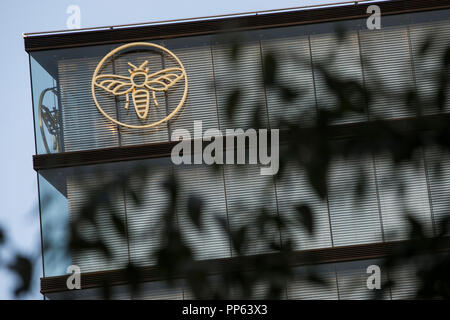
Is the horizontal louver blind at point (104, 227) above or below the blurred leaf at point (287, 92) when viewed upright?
below

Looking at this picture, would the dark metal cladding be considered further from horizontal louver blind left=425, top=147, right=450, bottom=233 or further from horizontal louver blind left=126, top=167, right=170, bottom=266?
horizontal louver blind left=126, top=167, right=170, bottom=266

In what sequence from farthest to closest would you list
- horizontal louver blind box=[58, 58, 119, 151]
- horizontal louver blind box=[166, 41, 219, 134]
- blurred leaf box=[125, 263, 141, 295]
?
1. horizontal louver blind box=[166, 41, 219, 134]
2. horizontal louver blind box=[58, 58, 119, 151]
3. blurred leaf box=[125, 263, 141, 295]

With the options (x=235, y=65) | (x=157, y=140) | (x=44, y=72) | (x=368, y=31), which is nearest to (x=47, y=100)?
(x=44, y=72)

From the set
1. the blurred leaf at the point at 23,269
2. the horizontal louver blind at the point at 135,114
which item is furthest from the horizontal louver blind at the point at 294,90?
the horizontal louver blind at the point at 135,114

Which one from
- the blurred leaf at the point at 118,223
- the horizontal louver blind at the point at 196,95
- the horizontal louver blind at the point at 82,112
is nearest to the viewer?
the blurred leaf at the point at 118,223


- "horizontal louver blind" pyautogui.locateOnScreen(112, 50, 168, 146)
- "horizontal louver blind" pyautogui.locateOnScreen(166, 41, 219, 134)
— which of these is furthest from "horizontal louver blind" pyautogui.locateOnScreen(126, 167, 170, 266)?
"horizontal louver blind" pyautogui.locateOnScreen(112, 50, 168, 146)

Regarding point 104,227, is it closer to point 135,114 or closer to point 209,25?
point 135,114

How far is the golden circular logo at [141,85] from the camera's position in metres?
14.6

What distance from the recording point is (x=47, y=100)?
14.2 meters

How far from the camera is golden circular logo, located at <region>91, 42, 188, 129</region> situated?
14602 millimetres

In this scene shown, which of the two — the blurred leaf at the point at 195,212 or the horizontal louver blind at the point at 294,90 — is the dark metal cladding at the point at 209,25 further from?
the blurred leaf at the point at 195,212

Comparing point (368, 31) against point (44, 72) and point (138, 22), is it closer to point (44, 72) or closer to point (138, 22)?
point (138, 22)
